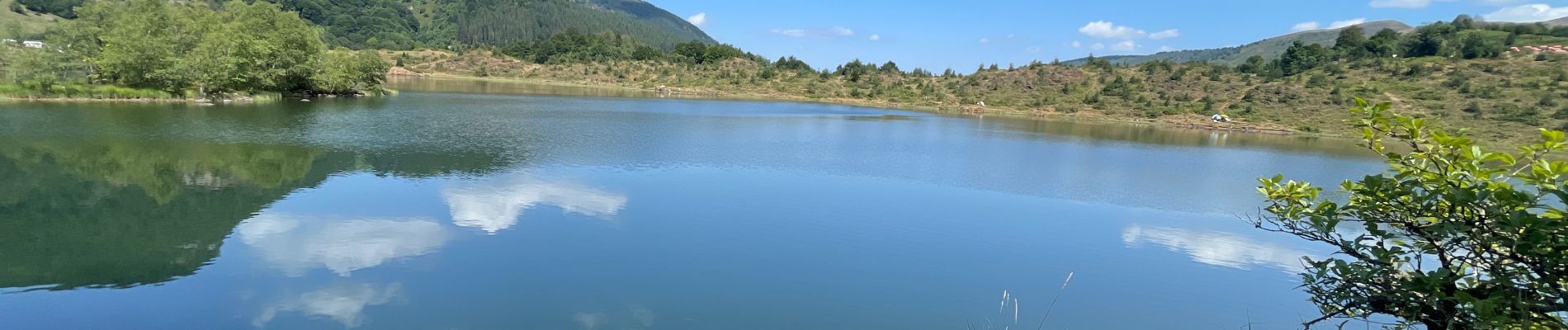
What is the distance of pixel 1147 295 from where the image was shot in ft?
34.6

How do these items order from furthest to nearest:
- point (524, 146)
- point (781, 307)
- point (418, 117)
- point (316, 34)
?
point (316, 34) → point (418, 117) → point (524, 146) → point (781, 307)

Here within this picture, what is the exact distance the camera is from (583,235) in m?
12.1

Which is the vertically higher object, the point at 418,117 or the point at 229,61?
the point at 229,61

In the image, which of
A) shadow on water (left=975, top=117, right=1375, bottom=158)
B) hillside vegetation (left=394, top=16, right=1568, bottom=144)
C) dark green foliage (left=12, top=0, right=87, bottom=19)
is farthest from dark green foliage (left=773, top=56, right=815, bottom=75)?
dark green foliage (left=12, top=0, right=87, bottom=19)

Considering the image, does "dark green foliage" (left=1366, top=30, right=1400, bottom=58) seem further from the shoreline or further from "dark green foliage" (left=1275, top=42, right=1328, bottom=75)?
the shoreline

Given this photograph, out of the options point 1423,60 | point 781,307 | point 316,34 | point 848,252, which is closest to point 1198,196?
point 848,252

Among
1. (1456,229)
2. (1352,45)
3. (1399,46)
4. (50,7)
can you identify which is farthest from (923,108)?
(50,7)

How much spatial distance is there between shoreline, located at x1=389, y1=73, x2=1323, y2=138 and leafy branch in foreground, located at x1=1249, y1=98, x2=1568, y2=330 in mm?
54463

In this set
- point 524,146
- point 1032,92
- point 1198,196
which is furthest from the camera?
point 1032,92

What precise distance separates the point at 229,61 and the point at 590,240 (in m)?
31.5

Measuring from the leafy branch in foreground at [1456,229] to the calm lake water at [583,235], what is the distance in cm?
468

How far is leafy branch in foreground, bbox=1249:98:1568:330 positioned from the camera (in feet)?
12.1

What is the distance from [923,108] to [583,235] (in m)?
60.9

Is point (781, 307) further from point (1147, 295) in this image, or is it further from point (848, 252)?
point (1147, 295)
